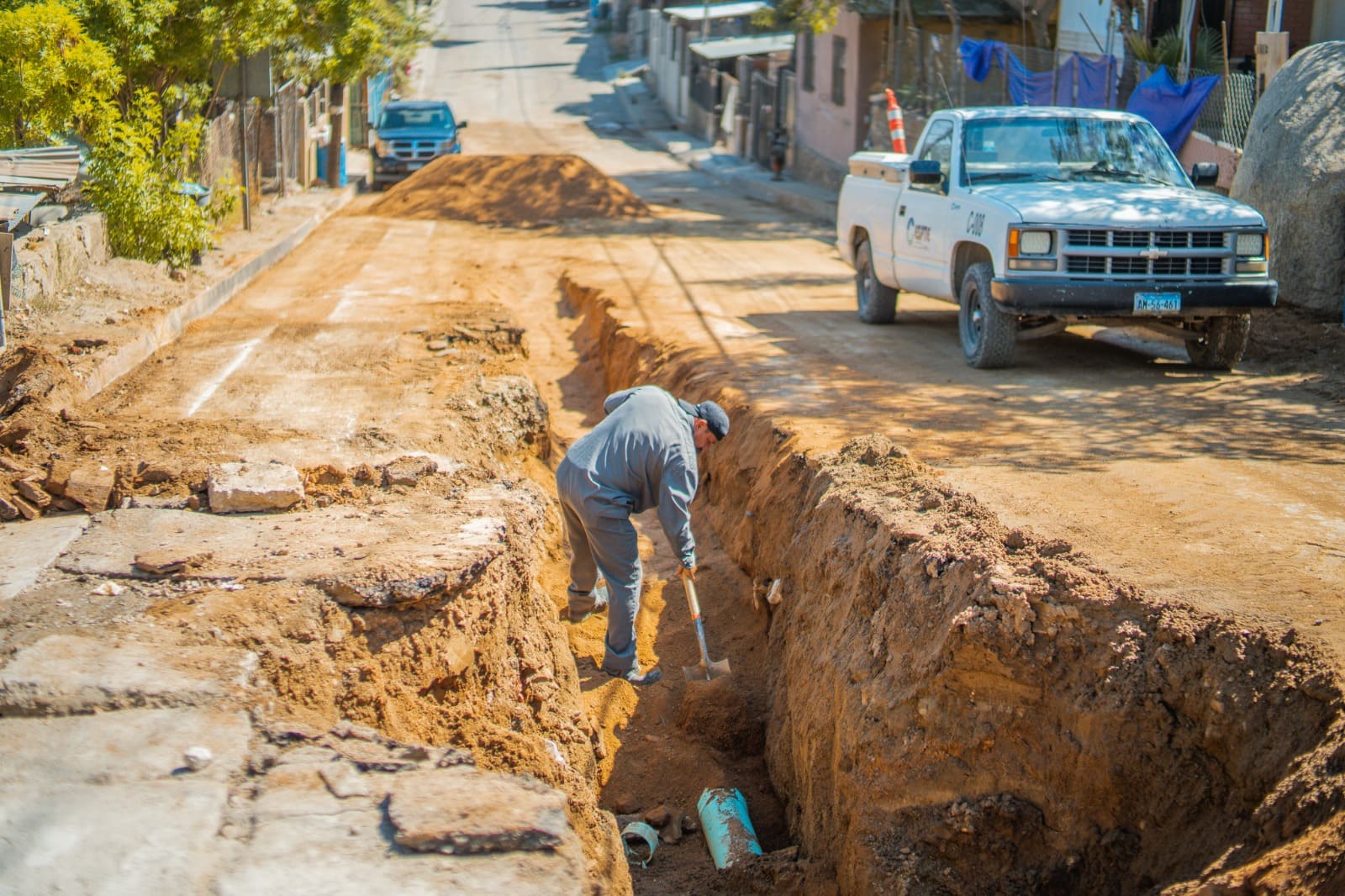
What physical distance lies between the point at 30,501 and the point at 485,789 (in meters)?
3.80

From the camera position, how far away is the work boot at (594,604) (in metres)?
8.40

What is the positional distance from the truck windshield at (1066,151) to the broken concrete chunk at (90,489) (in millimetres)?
7450

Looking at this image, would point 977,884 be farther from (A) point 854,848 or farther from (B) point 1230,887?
(B) point 1230,887

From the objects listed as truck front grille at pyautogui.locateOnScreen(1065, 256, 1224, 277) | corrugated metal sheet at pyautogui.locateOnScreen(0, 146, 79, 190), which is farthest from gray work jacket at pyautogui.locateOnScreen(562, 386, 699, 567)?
corrugated metal sheet at pyautogui.locateOnScreen(0, 146, 79, 190)

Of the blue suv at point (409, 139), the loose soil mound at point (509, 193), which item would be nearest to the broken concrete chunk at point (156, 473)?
the loose soil mound at point (509, 193)

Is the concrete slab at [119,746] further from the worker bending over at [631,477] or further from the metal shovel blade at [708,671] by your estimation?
the metal shovel blade at [708,671]

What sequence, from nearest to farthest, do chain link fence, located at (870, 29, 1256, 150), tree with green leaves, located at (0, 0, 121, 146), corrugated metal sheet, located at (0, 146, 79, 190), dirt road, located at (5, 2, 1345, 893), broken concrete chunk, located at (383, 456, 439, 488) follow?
dirt road, located at (5, 2, 1345, 893) → broken concrete chunk, located at (383, 456, 439, 488) → corrugated metal sheet, located at (0, 146, 79, 190) → tree with green leaves, located at (0, 0, 121, 146) → chain link fence, located at (870, 29, 1256, 150)

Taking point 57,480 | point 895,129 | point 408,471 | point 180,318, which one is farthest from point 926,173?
point 895,129

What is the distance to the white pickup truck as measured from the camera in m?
9.80

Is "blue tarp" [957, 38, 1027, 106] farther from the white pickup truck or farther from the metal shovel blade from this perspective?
the metal shovel blade

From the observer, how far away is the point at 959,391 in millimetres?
9977

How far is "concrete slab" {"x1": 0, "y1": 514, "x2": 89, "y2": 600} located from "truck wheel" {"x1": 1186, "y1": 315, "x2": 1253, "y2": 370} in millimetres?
8393

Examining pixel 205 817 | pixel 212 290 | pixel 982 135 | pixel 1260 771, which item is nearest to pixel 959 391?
pixel 982 135

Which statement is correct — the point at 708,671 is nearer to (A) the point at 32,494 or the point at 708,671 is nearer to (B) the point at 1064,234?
(A) the point at 32,494
